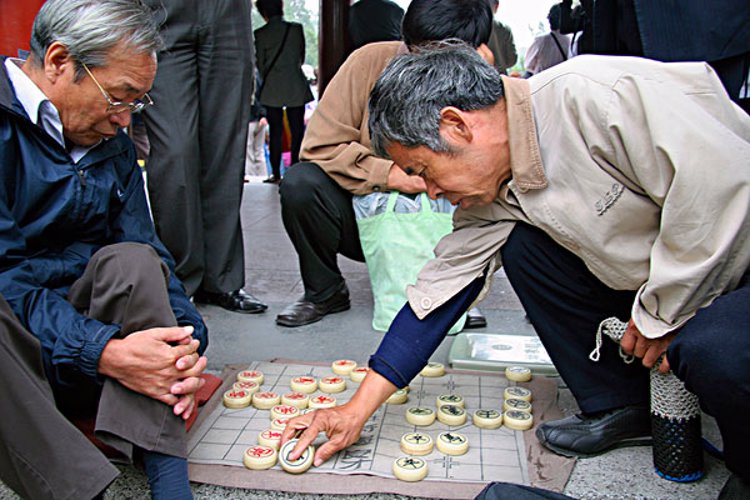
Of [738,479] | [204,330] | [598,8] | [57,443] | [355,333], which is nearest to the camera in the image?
[57,443]

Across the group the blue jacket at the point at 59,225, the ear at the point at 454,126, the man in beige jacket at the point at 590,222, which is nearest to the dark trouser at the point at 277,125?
the blue jacket at the point at 59,225

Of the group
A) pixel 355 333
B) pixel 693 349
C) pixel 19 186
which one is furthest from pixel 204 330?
pixel 693 349

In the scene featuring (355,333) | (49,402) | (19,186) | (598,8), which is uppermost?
(598,8)

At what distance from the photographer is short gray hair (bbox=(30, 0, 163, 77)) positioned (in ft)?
5.93

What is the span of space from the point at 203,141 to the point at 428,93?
1.64 metres

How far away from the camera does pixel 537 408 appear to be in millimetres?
2248

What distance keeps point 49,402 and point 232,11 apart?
205cm

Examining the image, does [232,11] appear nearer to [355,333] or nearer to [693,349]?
[355,333]

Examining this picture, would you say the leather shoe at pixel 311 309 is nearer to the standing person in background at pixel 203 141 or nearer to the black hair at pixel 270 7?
the standing person in background at pixel 203 141

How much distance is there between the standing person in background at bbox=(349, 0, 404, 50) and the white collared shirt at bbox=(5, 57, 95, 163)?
2231 millimetres

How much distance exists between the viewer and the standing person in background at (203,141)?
2939mm

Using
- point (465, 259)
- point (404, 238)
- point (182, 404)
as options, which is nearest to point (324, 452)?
point (182, 404)

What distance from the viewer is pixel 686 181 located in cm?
156

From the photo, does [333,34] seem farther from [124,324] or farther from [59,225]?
[124,324]
